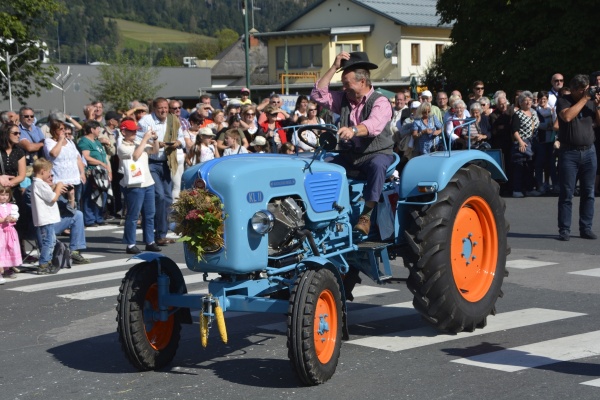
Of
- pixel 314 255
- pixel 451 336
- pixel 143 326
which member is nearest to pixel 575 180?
pixel 451 336

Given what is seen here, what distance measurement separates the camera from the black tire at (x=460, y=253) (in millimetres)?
8367

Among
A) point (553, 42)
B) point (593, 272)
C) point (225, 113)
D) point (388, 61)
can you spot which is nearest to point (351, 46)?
point (388, 61)

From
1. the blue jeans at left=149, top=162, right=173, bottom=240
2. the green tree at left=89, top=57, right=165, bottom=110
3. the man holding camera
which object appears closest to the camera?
the man holding camera

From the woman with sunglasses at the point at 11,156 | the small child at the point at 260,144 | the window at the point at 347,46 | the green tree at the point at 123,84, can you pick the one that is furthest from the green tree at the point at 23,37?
the green tree at the point at 123,84

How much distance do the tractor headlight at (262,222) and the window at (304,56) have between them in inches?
2949

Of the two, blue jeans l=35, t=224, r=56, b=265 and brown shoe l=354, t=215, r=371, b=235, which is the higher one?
brown shoe l=354, t=215, r=371, b=235

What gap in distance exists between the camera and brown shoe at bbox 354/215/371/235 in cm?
853

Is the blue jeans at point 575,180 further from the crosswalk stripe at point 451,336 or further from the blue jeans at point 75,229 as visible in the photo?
the blue jeans at point 75,229

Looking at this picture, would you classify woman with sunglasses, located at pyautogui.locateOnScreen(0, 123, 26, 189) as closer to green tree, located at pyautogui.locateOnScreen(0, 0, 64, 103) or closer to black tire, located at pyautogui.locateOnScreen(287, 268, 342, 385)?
black tire, located at pyautogui.locateOnScreen(287, 268, 342, 385)

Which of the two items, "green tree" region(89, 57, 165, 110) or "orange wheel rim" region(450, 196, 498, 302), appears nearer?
"orange wheel rim" region(450, 196, 498, 302)

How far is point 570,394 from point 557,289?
158 inches

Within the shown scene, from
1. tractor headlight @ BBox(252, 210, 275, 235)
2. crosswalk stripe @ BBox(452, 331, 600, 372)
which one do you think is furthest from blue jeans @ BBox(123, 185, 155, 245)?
crosswalk stripe @ BBox(452, 331, 600, 372)

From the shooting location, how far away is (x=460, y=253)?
9.02 metres

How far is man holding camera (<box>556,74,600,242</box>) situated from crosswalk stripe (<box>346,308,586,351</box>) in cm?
499
